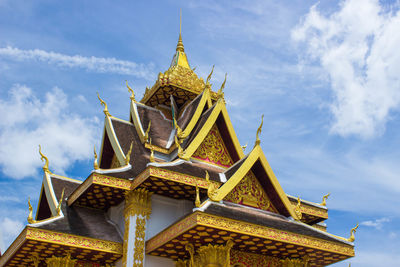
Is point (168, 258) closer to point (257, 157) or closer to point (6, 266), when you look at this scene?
point (257, 157)

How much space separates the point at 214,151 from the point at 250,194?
259 cm

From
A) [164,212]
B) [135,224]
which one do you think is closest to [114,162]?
[164,212]

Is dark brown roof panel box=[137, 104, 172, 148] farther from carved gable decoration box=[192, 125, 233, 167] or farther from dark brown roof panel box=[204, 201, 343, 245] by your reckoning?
dark brown roof panel box=[204, 201, 343, 245]

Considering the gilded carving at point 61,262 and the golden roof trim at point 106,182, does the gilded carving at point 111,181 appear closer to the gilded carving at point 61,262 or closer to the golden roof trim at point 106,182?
the golden roof trim at point 106,182

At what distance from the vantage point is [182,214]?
12688 millimetres

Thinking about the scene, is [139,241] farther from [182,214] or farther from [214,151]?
[214,151]

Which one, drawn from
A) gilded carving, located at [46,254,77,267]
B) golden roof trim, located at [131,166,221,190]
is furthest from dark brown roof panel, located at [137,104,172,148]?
gilded carving, located at [46,254,77,267]

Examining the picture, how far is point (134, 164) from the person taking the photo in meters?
13.4

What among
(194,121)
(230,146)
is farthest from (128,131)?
(230,146)

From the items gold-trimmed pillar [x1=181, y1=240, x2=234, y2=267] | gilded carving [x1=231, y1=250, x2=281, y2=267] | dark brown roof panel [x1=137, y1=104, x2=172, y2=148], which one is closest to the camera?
gold-trimmed pillar [x1=181, y1=240, x2=234, y2=267]

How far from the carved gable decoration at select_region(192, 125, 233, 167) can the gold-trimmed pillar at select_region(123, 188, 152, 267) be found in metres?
2.20

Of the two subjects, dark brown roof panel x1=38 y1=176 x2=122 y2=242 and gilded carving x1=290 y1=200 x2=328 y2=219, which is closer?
dark brown roof panel x1=38 y1=176 x2=122 y2=242

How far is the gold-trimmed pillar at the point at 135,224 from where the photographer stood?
11539 millimetres

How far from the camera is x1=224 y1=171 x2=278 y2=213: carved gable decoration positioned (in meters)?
11.8
